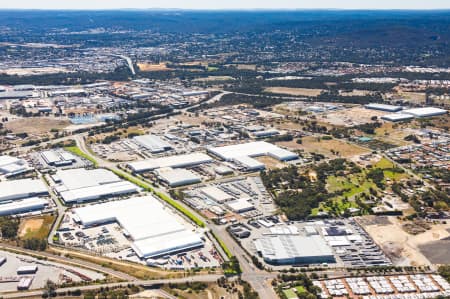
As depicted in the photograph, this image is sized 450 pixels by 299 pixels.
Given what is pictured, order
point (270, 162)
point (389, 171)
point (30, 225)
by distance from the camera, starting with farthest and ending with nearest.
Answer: point (270, 162), point (389, 171), point (30, 225)

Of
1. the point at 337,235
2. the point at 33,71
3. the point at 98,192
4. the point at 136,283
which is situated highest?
the point at 136,283

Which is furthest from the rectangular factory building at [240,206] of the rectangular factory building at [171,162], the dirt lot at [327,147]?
the dirt lot at [327,147]

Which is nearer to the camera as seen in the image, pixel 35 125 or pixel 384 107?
pixel 35 125

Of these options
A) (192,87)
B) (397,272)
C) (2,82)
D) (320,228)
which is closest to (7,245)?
(320,228)

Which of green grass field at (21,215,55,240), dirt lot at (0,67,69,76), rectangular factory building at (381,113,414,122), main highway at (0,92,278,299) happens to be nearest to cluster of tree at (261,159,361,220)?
main highway at (0,92,278,299)

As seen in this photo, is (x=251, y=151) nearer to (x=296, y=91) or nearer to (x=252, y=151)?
(x=252, y=151)

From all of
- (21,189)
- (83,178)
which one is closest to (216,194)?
(83,178)

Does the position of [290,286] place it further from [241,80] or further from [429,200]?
[241,80]
